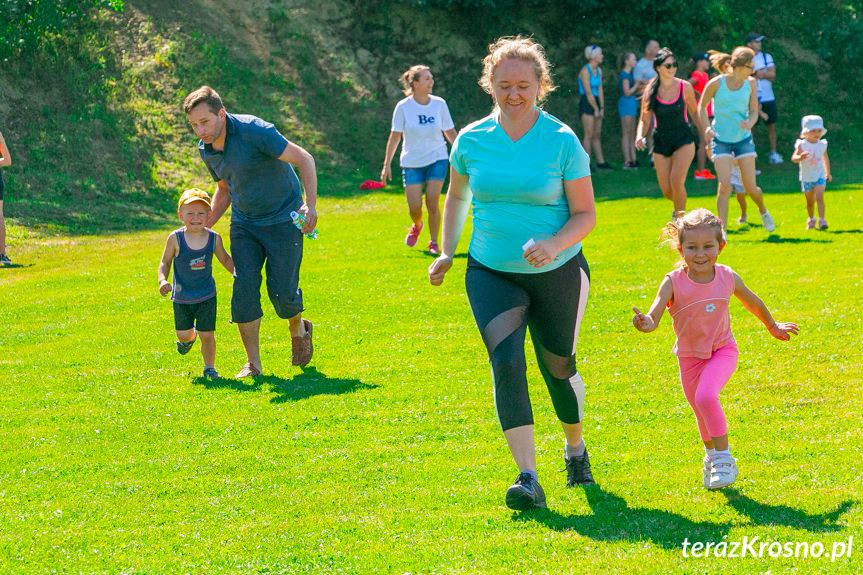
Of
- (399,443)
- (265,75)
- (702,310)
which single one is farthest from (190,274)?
(265,75)

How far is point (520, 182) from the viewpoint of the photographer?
5.23m

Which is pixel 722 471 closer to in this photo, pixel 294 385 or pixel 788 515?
pixel 788 515

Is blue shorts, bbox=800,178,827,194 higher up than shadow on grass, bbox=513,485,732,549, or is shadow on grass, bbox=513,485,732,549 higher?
blue shorts, bbox=800,178,827,194

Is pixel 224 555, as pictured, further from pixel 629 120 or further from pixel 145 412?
pixel 629 120

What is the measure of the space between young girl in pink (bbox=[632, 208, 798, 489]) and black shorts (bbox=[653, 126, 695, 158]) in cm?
849

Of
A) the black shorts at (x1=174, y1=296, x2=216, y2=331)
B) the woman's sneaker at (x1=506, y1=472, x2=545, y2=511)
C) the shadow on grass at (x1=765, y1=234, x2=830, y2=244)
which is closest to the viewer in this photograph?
the woman's sneaker at (x1=506, y1=472, x2=545, y2=511)

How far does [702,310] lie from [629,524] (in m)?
1.17

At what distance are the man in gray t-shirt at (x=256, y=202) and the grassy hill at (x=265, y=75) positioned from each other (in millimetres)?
10083

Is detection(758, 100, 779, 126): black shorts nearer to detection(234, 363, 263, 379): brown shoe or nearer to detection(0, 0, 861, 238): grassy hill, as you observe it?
detection(0, 0, 861, 238): grassy hill

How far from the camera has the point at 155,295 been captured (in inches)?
488

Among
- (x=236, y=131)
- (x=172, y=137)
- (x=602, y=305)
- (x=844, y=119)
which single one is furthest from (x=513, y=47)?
(x=844, y=119)

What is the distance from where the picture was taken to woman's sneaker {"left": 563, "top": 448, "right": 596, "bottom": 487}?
18.5 ft

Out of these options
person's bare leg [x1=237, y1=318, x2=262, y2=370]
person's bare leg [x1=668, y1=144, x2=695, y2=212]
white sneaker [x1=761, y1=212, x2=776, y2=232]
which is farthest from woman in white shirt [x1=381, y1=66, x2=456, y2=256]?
person's bare leg [x1=237, y1=318, x2=262, y2=370]


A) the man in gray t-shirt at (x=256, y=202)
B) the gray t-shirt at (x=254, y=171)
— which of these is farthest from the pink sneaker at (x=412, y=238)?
the gray t-shirt at (x=254, y=171)
